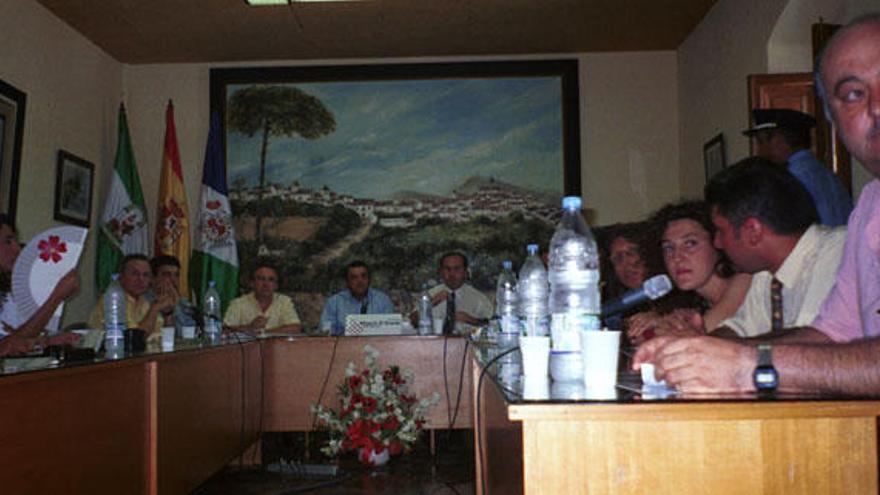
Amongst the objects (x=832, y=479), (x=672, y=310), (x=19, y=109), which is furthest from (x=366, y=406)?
(x=832, y=479)

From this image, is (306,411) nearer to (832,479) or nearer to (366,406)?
(366,406)

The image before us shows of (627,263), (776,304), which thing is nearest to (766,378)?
(776,304)

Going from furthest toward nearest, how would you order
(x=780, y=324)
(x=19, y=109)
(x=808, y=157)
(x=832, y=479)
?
(x=19, y=109)
(x=808, y=157)
(x=780, y=324)
(x=832, y=479)

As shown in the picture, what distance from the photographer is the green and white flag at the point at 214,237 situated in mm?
6219

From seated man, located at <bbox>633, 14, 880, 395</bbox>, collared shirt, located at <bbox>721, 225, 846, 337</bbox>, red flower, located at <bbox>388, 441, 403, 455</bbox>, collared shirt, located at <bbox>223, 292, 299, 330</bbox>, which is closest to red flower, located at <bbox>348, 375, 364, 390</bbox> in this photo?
red flower, located at <bbox>388, 441, 403, 455</bbox>

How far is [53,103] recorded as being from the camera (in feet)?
17.9

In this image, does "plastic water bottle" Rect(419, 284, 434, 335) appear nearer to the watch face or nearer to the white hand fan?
the white hand fan

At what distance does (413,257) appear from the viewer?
6.47 m

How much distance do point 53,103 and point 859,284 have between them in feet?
17.0

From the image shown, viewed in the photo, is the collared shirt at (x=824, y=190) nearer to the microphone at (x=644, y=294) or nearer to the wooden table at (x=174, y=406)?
the wooden table at (x=174, y=406)

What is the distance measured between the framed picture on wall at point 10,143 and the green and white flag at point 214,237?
5.02ft

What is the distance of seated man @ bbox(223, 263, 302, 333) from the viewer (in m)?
5.60

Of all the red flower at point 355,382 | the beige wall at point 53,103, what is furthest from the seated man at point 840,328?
the beige wall at point 53,103

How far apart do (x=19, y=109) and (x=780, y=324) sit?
4428 mm
